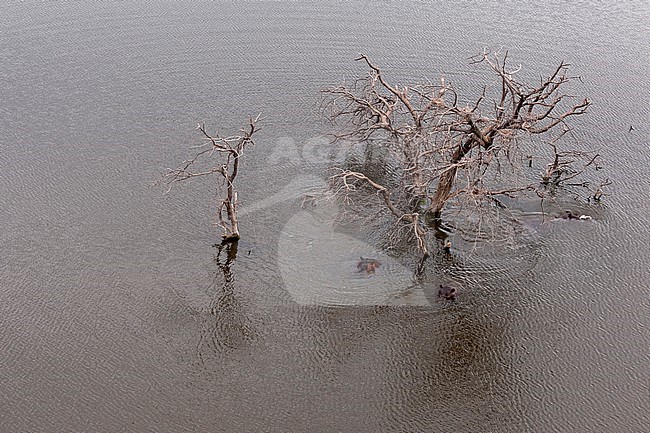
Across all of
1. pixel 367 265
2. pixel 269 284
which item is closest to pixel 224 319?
pixel 269 284

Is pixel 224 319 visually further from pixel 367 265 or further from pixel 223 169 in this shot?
pixel 367 265

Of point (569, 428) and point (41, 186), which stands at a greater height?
point (41, 186)

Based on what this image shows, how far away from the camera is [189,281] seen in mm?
25219

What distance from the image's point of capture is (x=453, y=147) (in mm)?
25562

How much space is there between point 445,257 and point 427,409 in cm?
703

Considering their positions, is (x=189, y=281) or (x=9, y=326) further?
(x=189, y=281)

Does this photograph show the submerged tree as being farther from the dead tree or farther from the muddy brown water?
the dead tree

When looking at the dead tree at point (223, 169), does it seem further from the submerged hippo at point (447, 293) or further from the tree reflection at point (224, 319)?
the submerged hippo at point (447, 293)

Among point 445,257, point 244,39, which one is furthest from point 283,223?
point 244,39

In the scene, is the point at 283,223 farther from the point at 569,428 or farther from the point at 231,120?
the point at 569,428

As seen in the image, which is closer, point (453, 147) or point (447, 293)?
point (447, 293)

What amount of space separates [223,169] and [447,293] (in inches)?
356

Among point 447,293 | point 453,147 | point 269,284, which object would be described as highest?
point 453,147

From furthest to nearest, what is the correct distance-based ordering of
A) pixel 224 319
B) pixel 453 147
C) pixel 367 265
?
pixel 367 265, pixel 453 147, pixel 224 319
